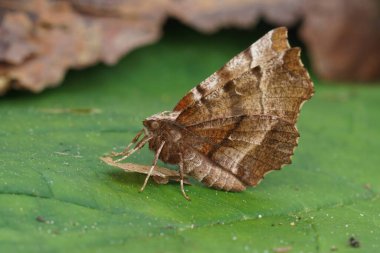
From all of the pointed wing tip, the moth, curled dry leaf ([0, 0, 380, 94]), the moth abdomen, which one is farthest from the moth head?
curled dry leaf ([0, 0, 380, 94])

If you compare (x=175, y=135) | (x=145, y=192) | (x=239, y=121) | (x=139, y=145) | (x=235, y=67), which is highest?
(x=235, y=67)

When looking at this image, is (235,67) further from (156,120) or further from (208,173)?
(208,173)

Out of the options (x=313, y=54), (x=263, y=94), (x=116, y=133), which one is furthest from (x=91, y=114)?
(x=313, y=54)

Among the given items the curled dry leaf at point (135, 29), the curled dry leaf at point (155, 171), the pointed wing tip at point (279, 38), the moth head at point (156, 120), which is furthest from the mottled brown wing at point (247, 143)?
the curled dry leaf at point (135, 29)

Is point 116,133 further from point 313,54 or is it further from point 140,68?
point 313,54

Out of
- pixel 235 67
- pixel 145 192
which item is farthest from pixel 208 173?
pixel 235 67

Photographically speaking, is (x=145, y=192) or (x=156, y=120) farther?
(x=156, y=120)

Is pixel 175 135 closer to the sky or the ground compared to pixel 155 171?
closer to the sky

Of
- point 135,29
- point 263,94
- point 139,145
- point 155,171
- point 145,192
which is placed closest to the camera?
point 145,192
